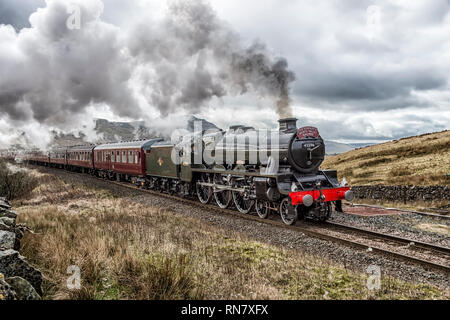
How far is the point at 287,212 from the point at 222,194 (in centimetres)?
426

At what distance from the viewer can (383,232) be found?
9.02 metres

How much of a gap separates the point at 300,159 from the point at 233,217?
3.10m

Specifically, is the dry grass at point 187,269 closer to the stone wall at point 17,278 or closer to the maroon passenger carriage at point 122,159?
the stone wall at point 17,278

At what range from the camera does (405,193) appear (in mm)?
16219

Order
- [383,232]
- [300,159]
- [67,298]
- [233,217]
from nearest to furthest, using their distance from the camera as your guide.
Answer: [67,298] < [383,232] < [300,159] < [233,217]

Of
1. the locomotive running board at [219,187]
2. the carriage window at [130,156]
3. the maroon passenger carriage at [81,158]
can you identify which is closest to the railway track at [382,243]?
the locomotive running board at [219,187]

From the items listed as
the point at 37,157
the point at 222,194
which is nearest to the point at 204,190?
the point at 222,194

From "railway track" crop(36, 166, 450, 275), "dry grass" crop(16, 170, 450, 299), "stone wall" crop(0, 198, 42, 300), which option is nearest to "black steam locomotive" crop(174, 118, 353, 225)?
"railway track" crop(36, 166, 450, 275)

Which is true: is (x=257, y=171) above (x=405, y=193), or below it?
above

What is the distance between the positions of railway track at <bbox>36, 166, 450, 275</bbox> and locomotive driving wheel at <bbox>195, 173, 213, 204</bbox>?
13.3ft

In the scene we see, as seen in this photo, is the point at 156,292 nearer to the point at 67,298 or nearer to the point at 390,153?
the point at 67,298

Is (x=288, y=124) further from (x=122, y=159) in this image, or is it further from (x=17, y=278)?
(x=122, y=159)

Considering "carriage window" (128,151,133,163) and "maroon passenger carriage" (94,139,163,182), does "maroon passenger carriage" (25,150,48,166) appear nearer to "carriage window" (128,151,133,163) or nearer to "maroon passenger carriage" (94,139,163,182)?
"maroon passenger carriage" (94,139,163,182)
